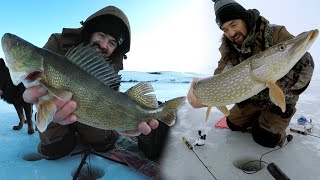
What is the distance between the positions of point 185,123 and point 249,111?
1.04 meters

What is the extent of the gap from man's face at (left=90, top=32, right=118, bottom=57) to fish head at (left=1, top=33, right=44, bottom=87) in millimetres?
1346

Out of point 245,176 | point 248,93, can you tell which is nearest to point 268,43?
point 248,93

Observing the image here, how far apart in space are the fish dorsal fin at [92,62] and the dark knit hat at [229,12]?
1.63m

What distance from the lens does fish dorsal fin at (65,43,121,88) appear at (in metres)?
2.19

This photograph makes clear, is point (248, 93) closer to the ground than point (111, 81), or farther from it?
closer to the ground

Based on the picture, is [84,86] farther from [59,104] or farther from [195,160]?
[195,160]

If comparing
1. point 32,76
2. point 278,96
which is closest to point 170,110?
point 278,96

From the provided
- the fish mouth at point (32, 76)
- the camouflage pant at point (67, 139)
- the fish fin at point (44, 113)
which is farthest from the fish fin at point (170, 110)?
the camouflage pant at point (67, 139)

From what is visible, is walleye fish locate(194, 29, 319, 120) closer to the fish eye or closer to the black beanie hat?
the fish eye

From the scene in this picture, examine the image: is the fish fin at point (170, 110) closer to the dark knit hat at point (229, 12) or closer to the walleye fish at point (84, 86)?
the walleye fish at point (84, 86)

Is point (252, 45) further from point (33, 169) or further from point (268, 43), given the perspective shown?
point (33, 169)

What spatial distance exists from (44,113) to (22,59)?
416 millimetres

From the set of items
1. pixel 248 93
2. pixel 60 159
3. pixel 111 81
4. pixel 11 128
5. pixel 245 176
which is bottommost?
pixel 11 128

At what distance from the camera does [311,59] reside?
308 cm
